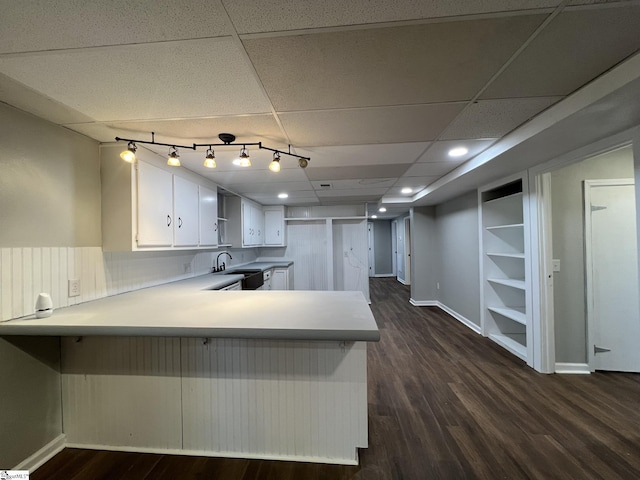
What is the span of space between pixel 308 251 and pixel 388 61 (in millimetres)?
4880

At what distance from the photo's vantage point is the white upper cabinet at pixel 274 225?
18.3 ft

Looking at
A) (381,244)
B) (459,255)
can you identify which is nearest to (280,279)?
(459,255)

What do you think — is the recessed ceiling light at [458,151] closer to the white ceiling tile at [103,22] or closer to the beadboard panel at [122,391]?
the white ceiling tile at [103,22]

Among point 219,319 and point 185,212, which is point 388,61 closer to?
point 219,319

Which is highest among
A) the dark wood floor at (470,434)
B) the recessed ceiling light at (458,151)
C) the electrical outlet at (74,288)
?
the recessed ceiling light at (458,151)

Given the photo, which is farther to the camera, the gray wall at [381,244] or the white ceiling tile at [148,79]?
the gray wall at [381,244]

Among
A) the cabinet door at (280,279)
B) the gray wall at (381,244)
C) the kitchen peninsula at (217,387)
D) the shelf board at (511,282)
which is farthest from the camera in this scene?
the gray wall at (381,244)

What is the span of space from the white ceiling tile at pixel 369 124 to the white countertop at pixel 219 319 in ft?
4.11

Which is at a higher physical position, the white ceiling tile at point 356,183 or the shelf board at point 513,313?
the white ceiling tile at point 356,183

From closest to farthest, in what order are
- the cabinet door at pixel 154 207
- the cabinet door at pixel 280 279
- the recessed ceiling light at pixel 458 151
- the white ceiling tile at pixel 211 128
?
the white ceiling tile at pixel 211 128 → the cabinet door at pixel 154 207 → the recessed ceiling light at pixel 458 151 → the cabinet door at pixel 280 279

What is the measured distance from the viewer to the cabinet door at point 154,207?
6.96 feet

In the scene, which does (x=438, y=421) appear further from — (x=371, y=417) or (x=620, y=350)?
(x=620, y=350)

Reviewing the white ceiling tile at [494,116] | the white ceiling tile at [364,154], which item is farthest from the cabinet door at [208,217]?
the white ceiling tile at [494,116]

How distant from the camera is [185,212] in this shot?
2.69 meters
